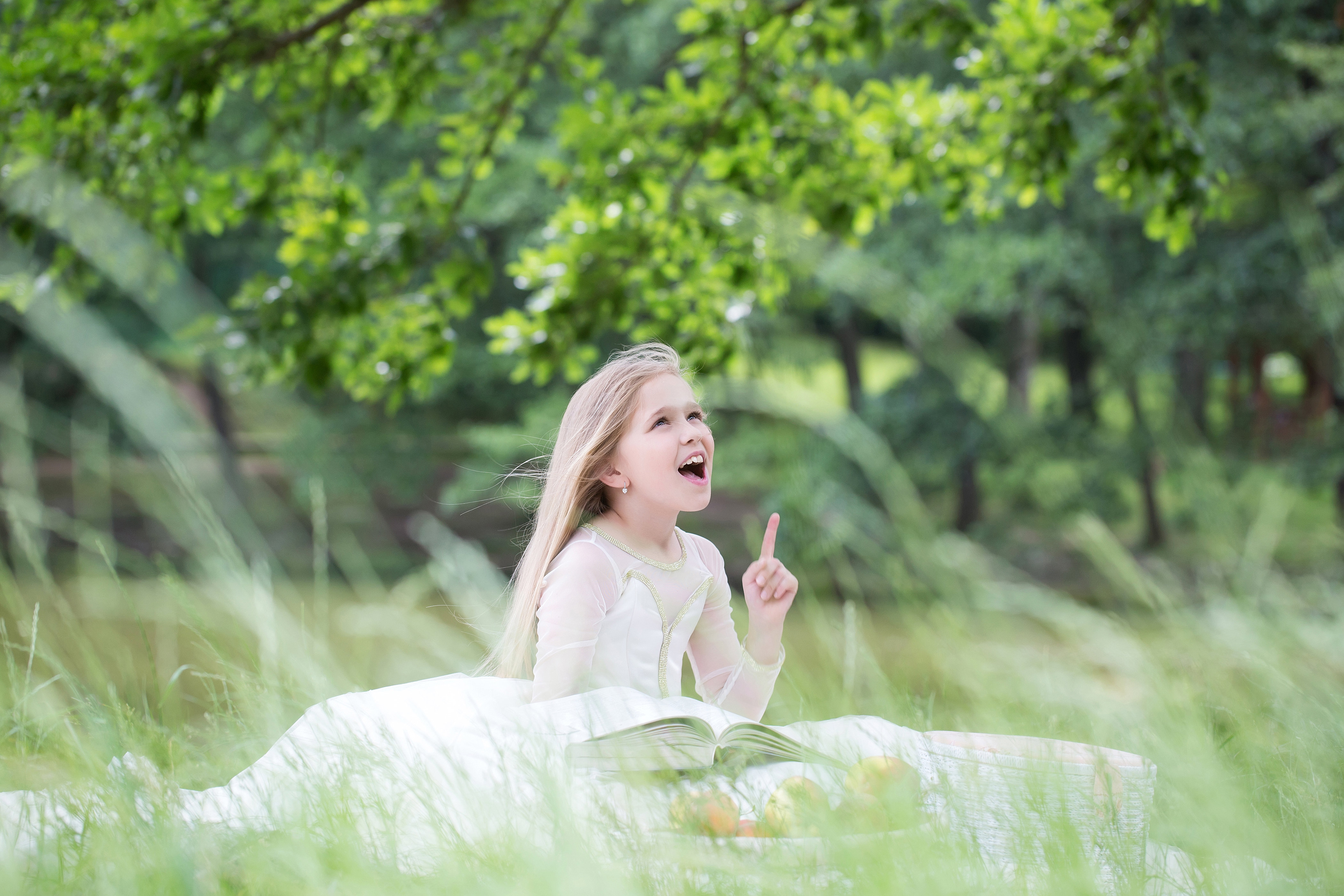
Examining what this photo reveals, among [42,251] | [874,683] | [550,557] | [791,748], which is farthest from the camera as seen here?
[42,251]

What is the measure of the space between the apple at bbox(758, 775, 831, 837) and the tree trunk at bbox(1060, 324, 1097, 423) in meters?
15.7

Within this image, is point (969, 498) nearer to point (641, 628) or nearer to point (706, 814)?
point (641, 628)

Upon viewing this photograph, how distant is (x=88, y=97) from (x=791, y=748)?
4.17 metres

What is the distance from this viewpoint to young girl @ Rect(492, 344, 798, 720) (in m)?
1.90

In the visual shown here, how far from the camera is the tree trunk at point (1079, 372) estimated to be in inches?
644

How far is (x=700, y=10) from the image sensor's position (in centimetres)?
523

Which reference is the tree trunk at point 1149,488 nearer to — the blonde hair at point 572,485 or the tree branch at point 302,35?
the tree branch at point 302,35

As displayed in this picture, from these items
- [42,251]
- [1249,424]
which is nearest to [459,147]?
[42,251]

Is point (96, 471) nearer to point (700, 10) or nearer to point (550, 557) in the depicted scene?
point (550, 557)

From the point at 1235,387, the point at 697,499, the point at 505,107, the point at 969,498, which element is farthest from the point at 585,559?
the point at 1235,387

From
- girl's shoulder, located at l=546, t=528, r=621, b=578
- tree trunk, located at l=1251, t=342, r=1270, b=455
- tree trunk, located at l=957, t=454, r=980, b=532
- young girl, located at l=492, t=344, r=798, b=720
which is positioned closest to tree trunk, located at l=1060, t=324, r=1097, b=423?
tree trunk, located at l=957, t=454, r=980, b=532

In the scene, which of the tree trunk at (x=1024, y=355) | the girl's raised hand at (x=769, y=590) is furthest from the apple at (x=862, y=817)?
the tree trunk at (x=1024, y=355)

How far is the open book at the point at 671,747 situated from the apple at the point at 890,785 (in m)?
0.03

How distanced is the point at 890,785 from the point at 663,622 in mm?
673
